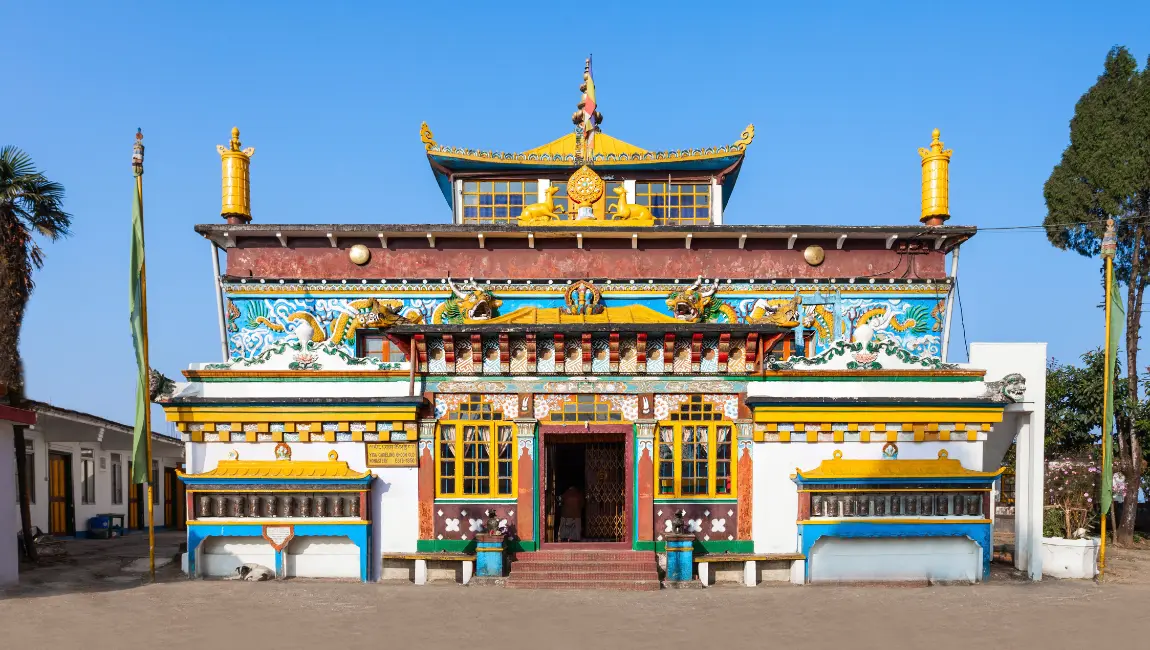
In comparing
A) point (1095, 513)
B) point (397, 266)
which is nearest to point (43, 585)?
point (397, 266)

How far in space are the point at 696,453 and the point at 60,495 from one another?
77.6 feet

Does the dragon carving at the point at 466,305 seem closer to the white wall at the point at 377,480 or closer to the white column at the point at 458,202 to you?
the white column at the point at 458,202

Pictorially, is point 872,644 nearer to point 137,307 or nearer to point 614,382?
point 614,382

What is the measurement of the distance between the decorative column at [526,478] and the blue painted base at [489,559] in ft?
2.64

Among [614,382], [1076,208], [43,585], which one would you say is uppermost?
[1076,208]

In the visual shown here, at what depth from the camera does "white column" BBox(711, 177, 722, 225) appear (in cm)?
2586

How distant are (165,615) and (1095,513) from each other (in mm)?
22110

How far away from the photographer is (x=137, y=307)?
19.3m

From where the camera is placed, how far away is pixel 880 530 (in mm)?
18047

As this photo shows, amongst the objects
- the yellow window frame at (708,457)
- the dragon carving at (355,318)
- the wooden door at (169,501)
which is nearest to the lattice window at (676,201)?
the dragon carving at (355,318)

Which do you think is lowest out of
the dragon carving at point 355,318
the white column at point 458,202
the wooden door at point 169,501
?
the wooden door at point 169,501

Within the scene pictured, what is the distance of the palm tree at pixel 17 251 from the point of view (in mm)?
22594

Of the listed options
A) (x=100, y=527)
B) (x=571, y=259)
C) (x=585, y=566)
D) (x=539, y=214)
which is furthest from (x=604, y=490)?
(x=100, y=527)

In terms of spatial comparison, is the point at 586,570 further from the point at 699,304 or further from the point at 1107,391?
the point at 1107,391
